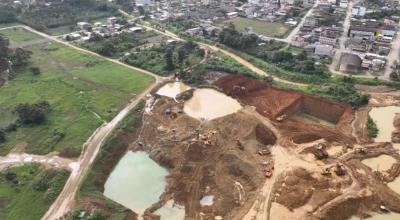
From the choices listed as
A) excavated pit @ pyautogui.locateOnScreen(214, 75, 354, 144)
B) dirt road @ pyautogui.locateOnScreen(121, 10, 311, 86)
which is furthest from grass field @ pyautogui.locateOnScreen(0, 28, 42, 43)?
excavated pit @ pyautogui.locateOnScreen(214, 75, 354, 144)

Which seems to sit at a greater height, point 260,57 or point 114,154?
point 260,57

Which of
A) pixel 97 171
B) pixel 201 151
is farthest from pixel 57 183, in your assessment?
pixel 201 151

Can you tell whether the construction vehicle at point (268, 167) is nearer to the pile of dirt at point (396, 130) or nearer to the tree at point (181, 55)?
the pile of dirt at point (396, 130)

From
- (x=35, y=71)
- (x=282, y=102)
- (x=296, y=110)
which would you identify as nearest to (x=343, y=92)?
(x=296, y=110)

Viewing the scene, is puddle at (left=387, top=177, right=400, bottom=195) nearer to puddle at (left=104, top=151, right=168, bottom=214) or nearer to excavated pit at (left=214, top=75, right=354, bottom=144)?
excavated pit at (left=214, top=75, right=354, bottom=144)

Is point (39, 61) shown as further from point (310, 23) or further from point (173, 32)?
point (310, 23)

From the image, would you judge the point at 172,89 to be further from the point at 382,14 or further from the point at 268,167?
the point at 382,14

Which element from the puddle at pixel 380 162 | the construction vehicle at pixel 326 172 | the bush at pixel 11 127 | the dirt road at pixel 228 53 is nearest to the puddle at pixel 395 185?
the puddle at pixel 380 162
